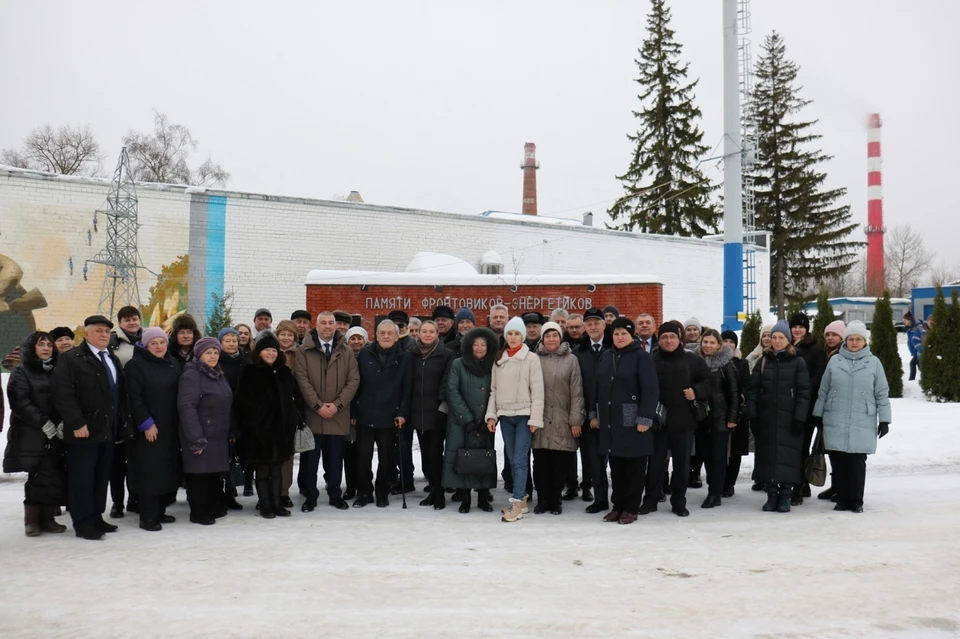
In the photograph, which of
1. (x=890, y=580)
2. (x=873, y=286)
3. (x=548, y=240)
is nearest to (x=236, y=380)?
(x=890, y=580)

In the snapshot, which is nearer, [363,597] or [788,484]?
[363,597]

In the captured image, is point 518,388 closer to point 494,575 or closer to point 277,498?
point 494,575

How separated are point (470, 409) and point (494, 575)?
227 cm

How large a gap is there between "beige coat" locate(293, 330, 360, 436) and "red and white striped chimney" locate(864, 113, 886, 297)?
163 feet

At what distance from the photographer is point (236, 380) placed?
7.14m

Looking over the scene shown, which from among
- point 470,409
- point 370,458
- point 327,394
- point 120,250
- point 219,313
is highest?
point 120,250

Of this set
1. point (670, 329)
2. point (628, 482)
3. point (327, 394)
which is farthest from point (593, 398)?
point (327, 394)

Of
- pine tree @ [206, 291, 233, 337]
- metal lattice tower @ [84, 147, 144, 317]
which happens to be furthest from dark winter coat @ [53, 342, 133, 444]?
metal lattice tower @ [84, 147, 144, 317]

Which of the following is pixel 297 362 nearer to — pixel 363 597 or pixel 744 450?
pixel 363 597

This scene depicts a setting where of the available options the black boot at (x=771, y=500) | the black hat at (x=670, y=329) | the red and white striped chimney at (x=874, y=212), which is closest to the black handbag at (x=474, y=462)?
the black hat at (x=670, y=329)

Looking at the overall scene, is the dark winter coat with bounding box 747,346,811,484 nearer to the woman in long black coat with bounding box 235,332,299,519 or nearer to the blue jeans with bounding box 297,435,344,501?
the blue jeans with bounding box 297,435,344,501

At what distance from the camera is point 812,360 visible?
754cm

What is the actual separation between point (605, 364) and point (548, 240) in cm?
1856

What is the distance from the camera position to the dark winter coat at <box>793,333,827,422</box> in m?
7.35
